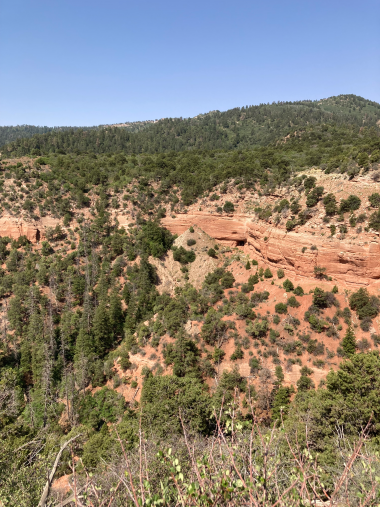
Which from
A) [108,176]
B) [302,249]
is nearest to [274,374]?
[302,249]

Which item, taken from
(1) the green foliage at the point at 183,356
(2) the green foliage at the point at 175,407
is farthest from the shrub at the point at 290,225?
(2) the green foliage at the point at 175,407

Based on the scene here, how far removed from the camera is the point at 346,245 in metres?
26.8

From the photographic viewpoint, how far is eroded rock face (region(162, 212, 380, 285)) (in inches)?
1026

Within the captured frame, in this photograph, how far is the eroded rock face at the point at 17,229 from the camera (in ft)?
154

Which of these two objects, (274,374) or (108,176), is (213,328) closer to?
(274,374)

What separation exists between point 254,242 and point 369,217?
46.8 ft

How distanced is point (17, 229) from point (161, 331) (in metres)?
33.6

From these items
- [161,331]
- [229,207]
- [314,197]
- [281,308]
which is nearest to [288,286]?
[281,308]

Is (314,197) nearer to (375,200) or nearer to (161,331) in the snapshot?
(375,200)

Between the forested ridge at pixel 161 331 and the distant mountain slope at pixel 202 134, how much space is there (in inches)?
1261

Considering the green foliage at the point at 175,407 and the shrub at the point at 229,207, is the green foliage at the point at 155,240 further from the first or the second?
the green foliage at the point at 175,407

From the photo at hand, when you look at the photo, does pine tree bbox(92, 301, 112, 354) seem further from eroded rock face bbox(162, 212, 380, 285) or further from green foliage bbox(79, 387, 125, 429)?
eroded rock face bbox(162, 212, 380, 285)

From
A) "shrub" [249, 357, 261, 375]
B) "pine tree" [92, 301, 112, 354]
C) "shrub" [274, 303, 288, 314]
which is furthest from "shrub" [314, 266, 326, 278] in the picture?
"pine tree" [92, 301, 112, 354]

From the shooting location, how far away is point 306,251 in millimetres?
29297
